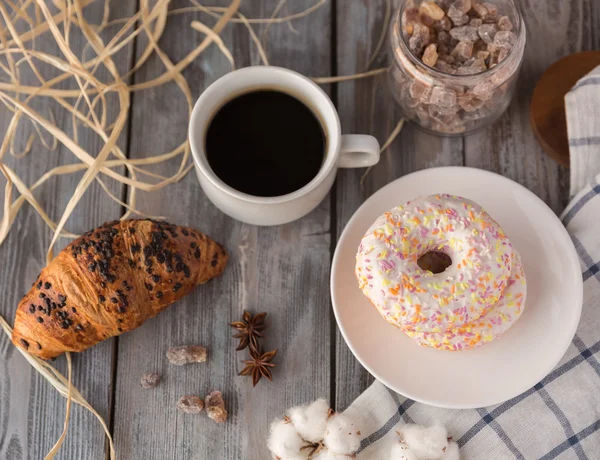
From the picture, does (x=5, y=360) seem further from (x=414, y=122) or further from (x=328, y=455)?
(x=414, y=122)

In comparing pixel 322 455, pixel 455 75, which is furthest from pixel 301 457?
pixel 455 75

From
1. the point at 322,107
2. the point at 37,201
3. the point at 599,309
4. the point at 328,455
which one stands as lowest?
the point at 328,455

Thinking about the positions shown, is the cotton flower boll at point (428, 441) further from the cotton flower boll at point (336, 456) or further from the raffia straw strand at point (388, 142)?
the raffia straw strand at point (388, 142)

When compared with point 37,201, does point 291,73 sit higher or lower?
higher

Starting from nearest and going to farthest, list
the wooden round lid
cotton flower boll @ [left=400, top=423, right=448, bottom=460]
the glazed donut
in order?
the glazed donut < cotton flower boll @ [left=400, top=423, right=448, bottom=460] < the wooden round lid

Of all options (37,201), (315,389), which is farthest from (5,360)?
(315,389)

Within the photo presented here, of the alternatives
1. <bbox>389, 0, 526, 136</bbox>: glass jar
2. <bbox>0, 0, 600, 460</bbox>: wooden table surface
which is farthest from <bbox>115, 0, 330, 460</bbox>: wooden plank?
<bbox>389, 0, 526, 136</bbox>: glass jar

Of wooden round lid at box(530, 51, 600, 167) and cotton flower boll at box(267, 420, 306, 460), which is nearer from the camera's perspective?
cotton flower boll at box(267, 420, 306, 460)

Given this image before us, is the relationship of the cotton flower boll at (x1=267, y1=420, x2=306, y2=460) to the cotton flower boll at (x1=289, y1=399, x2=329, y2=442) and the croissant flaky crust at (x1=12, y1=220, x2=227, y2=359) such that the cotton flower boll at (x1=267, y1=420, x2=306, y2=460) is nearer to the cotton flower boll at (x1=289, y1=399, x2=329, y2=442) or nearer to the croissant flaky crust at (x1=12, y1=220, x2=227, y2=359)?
the cotton flower boll at (x1=289, y1=399, x2=329, y2=442)
